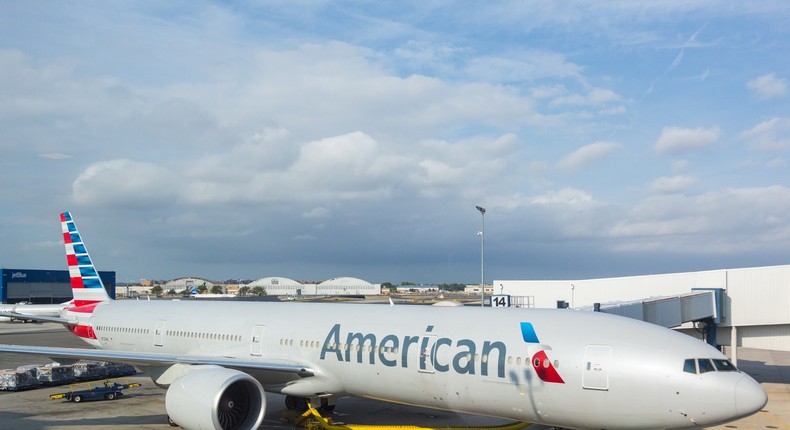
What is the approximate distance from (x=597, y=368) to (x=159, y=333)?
1810 centimetres

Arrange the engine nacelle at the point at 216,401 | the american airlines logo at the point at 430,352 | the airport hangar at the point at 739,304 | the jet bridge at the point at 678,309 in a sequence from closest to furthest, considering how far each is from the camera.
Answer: the american airlines logo at the point at 430,352 < the engine nacelle at the point at 216,401 < the jet bridge at the point at 678,309 < the airport hangar at the point at 739,304

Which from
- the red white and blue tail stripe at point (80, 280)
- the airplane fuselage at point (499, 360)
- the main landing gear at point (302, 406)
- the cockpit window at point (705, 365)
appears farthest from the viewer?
the red white and blue tail stripe at point (80, 280)

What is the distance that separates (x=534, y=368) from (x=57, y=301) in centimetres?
9849

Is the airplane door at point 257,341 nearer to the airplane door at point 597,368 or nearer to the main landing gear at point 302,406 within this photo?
the main landing gear at point 302,406

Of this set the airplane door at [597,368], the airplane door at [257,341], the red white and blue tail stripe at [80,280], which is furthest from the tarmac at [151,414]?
the airplane door at [597,368]

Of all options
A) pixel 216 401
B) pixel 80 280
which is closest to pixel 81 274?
pixel 80 280

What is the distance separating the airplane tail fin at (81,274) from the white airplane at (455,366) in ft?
29.3

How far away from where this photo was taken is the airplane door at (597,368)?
1530 cm

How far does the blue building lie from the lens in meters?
91.4

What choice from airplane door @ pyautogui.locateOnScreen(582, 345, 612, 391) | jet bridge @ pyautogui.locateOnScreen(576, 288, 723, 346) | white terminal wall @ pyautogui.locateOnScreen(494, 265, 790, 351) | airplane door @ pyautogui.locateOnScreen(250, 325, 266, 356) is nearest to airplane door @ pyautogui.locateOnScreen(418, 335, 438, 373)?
airplane door @ pyautogui.locateOnScreen(582, 345, 612, 391)

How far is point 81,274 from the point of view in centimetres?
3219

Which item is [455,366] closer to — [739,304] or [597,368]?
[597,368]

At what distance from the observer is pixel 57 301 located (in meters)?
98.5

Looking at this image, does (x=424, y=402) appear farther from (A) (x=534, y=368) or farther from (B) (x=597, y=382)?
(B) (x=597, y=382)
